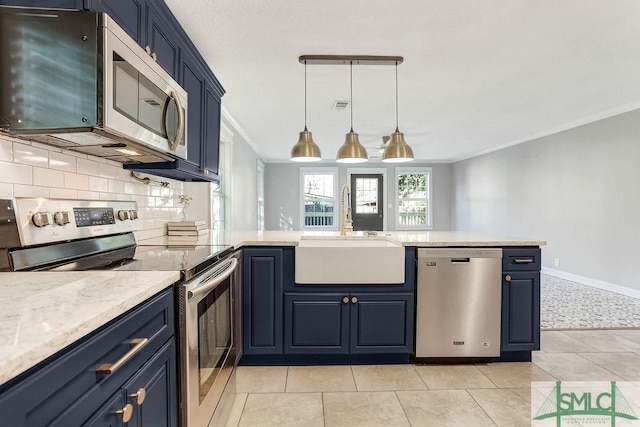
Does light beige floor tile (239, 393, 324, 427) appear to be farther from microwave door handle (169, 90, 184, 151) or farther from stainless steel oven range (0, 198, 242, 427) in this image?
microwave door handle (169, 90, 184, 151)

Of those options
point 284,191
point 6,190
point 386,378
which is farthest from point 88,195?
point 284,191

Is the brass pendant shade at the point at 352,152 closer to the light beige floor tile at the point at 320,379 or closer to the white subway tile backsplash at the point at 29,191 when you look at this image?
the light beige floor tile at the point at 320,379

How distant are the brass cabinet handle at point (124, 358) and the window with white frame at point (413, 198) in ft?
27.6

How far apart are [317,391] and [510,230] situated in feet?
19.3

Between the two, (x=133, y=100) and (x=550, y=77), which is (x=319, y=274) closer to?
A: (x=133, y=100)

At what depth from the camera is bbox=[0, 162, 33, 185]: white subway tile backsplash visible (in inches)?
48.6

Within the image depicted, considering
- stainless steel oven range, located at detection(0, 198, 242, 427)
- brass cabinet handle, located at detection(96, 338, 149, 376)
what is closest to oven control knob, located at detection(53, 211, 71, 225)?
stainless steel oven range, located at detection(0, 198, 242, 427)

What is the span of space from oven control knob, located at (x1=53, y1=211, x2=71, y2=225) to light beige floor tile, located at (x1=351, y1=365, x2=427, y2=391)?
71.2 inches

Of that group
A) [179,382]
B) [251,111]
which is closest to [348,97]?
[251,111]

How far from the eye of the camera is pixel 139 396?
37.5 inches

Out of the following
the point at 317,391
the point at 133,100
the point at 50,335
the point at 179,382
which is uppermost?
the point at 133,100

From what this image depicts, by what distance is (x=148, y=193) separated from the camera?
2324mm

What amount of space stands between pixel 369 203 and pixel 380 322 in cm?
674

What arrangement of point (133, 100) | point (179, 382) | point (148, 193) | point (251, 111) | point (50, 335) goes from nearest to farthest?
point (50, 335) → point (179, 382) → point (133, 100) → point (148, 193) → point (251, 111)
